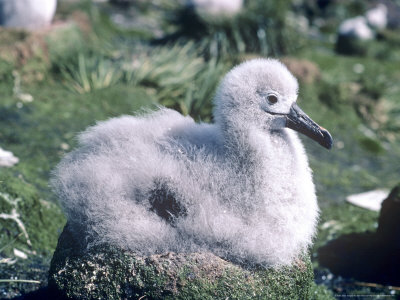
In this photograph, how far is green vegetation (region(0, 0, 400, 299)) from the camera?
4.39m

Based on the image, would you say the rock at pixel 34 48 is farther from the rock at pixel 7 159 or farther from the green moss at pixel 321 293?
the green moss at pixel 321 293

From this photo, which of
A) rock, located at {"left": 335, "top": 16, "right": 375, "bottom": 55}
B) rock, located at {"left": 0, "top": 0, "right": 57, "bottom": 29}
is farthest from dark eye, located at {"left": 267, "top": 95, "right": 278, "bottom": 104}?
rock, located at {"left": 335, "top": 16, "right": 375, "bottom": 55}

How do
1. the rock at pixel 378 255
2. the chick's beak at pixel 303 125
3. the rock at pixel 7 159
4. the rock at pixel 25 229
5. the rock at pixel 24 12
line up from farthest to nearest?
the rock at pixel 24 12, the rock at pixel 7 159, the rock at pixel 378 255, the rock at pixel 25 229, the chick's beak at pixel 303 125

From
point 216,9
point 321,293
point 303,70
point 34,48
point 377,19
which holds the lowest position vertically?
point 34,48

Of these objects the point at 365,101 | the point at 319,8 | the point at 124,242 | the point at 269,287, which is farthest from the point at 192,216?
the point at 319,8

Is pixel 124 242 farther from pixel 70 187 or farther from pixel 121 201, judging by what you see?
pixel 70 187

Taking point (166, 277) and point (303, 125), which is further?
point (303, 125)

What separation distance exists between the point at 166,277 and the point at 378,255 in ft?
7.93

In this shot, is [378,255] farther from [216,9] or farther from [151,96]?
[216,9]

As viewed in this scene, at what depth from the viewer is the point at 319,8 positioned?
17688 millimetres

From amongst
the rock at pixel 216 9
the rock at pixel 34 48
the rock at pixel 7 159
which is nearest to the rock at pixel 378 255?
the rock at pixel 7 159

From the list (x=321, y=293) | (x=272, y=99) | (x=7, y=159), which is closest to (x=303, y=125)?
(x=272, y=99)

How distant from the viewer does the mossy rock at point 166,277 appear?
2.52 metres

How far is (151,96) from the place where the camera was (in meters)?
6.37
